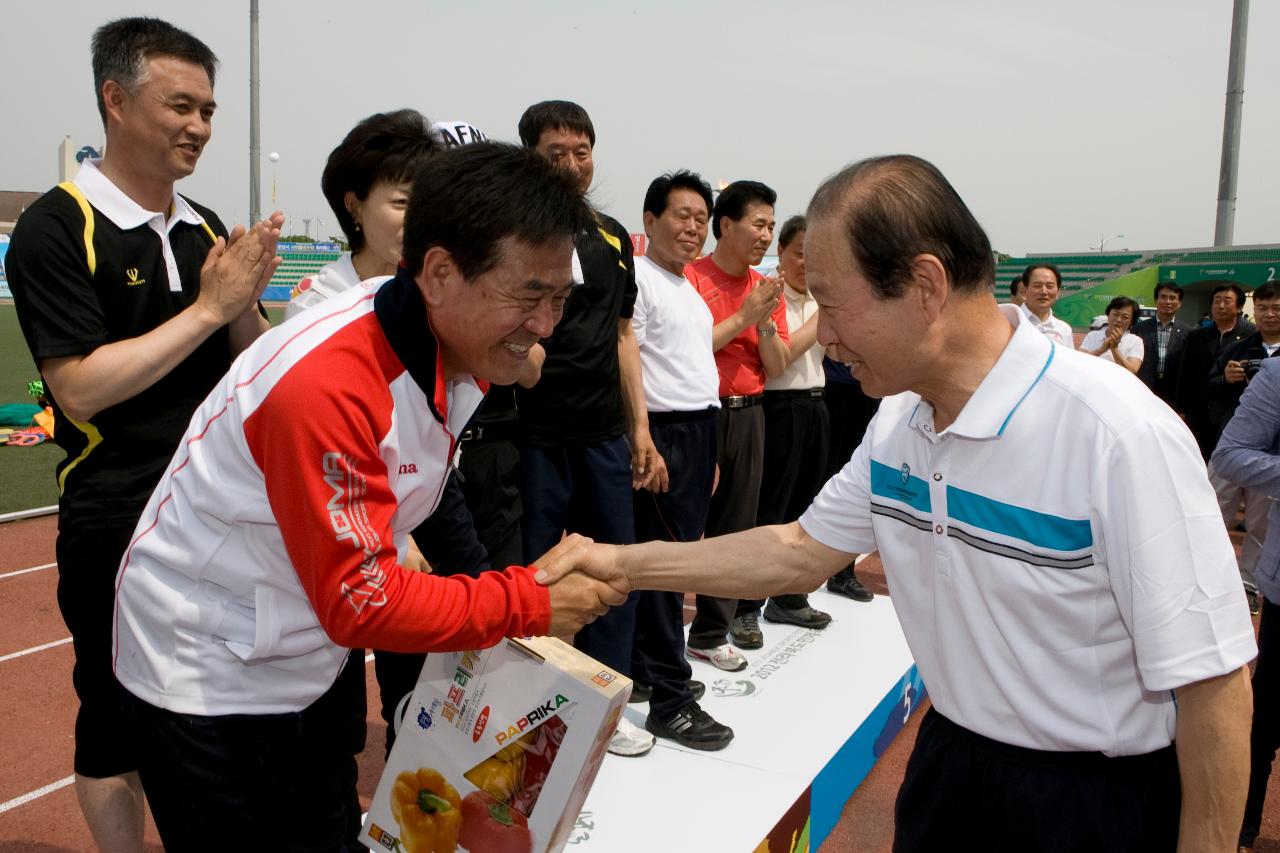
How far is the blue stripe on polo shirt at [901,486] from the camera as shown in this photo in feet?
5.52

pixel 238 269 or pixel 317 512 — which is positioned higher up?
pixel 238 269

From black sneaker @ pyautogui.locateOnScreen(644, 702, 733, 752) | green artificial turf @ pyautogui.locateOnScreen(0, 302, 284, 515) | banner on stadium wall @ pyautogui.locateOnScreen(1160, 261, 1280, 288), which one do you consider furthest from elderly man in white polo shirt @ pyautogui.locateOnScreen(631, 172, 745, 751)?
banner on stadium wall @ pyautogui.locateOnScreen(1160, 261, 1280, 288)

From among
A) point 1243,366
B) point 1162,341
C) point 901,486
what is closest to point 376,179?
point 901,486

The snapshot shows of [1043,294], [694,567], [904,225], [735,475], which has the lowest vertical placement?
[735,475]

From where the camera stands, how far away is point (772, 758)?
11.6ft

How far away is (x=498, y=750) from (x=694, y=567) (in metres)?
0.58

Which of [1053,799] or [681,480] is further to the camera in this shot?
[681,480]

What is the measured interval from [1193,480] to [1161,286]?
10.3 m

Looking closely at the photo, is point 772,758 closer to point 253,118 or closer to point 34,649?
point 34,649

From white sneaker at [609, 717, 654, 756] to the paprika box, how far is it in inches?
65.9

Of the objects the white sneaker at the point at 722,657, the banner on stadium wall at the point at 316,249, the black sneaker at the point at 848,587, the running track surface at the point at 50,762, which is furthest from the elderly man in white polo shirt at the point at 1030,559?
the banner on stadium wall at the point at 316,249

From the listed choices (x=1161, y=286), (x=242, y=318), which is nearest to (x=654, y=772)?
(x=242, y=318)

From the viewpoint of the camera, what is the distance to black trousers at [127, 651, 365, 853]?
1.71 m

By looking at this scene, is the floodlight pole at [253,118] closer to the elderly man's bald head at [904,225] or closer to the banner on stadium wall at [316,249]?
the elderly man's bald head at [904,225]
